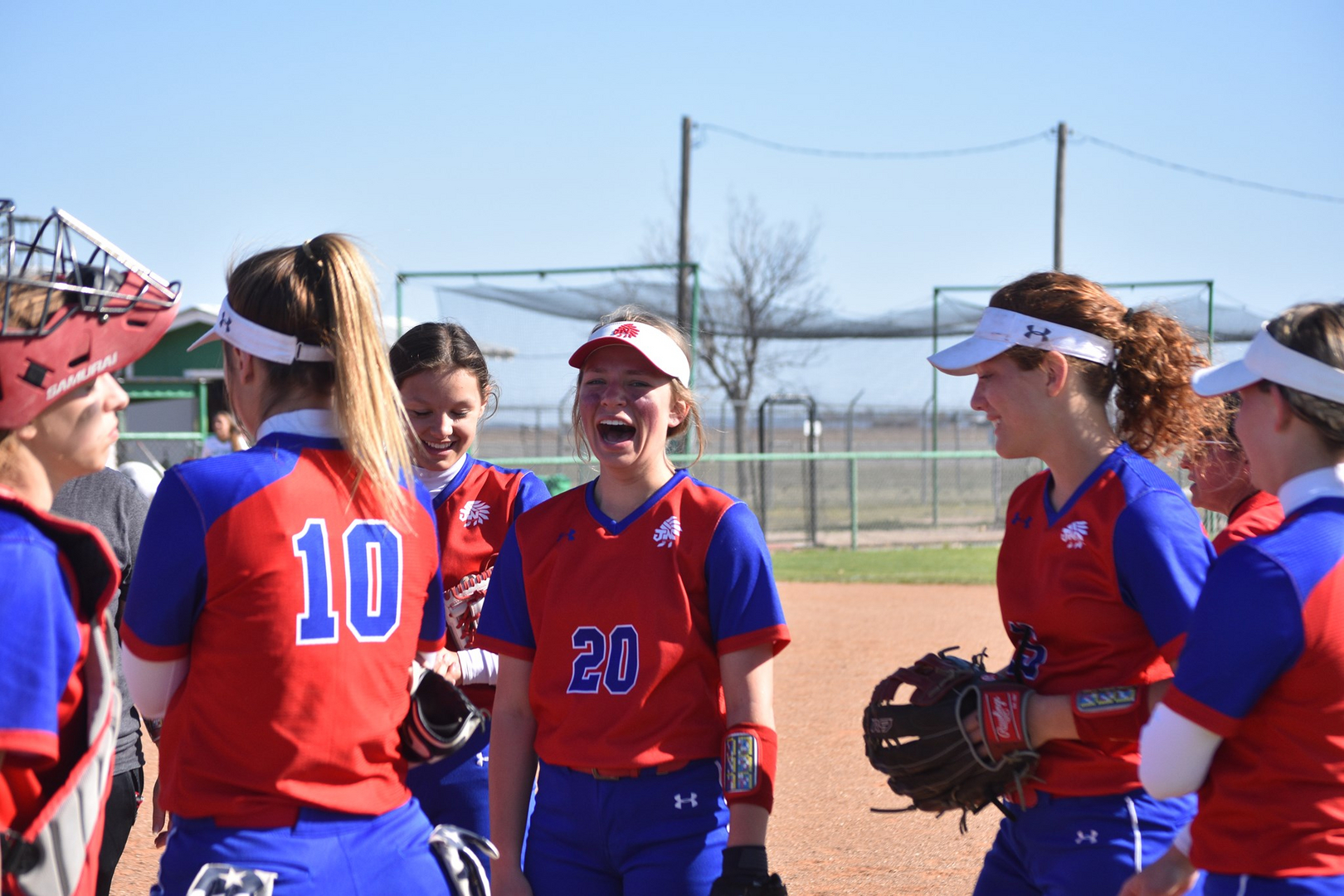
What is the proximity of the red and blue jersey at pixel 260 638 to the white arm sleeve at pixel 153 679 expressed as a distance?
16 millimetres

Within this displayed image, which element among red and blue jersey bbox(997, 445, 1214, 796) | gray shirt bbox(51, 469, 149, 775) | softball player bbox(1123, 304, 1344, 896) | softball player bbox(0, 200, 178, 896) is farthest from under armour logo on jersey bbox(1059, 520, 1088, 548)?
gray shirt bbox(51, 469, 149, 775)

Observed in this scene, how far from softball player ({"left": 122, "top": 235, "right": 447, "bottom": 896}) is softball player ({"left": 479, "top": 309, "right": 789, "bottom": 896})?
459 mm

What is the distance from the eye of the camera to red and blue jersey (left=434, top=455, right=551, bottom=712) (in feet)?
11.4

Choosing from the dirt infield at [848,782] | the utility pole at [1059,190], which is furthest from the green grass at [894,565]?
the utility pole at [1059,190]

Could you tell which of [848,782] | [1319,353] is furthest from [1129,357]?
[848,782]

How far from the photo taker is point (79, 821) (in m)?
1.79

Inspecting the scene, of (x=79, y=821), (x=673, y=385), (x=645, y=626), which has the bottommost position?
(x=79, y=821)

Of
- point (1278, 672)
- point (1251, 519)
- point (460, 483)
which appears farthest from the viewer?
point (460, 483)

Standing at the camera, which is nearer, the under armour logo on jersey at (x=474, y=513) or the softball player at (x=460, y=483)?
the softball player at (x=460, y=483)

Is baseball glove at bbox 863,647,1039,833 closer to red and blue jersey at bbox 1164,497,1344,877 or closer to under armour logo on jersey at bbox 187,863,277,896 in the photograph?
red and blue jersey at bbox 1164,497,1344,877

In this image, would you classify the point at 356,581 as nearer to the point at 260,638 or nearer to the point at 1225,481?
the point at 260,638

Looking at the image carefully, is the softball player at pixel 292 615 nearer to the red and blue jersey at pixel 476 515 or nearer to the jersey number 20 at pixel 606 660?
the jersey number 20 at pixel 606 660

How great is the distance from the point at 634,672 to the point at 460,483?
3.94 feet

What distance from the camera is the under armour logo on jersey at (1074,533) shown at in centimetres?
252
